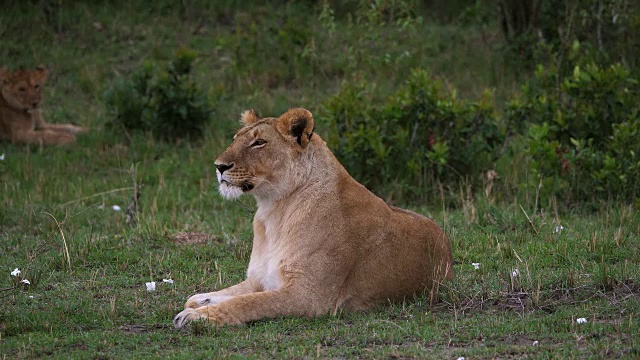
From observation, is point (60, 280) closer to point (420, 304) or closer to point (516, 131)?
point (420, 304)

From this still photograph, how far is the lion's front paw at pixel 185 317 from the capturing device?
522cm

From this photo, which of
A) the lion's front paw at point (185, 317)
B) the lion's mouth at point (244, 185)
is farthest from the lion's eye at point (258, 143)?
the lion's front paw at point (185, 317)

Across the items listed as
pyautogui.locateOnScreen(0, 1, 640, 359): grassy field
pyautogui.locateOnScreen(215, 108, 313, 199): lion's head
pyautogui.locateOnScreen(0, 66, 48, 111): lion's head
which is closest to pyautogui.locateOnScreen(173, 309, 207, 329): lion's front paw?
pyautogui.locateOnScreen(0, 1, 640, 359): grassy field

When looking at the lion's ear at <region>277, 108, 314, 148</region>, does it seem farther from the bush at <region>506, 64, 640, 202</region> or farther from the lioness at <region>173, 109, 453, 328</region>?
the bush at <region>506, 64, 640, 202</region>

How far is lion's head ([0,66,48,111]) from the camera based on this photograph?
40.5 ft

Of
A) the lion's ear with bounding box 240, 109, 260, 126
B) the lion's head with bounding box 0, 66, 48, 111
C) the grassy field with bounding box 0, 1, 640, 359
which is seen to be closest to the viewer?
the grassy field with bounding box 0, 1, 640, 359

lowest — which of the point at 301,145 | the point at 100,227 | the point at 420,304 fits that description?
the point at 100,227

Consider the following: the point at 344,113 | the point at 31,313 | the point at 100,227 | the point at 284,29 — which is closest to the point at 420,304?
the point at 31,313

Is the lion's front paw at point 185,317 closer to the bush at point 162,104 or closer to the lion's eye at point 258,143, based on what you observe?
the lion's eye at point 258,143

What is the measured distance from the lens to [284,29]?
48.3 ft

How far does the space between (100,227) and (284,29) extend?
6796mm

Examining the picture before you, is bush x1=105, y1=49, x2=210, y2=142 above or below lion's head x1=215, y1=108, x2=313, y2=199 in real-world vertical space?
below

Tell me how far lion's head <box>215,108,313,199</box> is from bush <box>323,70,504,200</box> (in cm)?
398

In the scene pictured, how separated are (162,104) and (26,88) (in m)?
1.78
